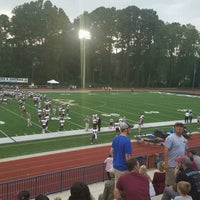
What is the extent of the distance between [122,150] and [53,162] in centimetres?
1059

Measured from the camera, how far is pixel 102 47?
82.7 m

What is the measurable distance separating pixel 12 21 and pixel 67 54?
13507 mm

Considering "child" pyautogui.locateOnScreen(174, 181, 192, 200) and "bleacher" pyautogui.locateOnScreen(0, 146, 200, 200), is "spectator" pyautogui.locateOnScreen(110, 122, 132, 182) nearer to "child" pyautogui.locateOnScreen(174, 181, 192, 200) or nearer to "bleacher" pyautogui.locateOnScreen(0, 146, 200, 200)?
"child" pyautogui.locateOnScreen(174, 181, 192, 200)

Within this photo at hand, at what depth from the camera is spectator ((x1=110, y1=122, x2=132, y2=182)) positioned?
262 inches

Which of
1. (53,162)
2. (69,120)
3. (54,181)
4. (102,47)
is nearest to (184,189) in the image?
(54,181)

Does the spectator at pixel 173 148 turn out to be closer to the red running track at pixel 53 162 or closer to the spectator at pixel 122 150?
the spectator at pixel 122 150

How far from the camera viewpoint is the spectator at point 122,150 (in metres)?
6.64

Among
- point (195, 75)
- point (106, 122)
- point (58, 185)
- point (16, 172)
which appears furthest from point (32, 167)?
point (195, 75)

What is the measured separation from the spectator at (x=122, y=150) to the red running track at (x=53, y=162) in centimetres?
834

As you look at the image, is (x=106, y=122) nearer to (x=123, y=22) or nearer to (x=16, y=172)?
(x=16, y=172)

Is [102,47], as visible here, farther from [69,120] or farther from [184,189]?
[184,189]

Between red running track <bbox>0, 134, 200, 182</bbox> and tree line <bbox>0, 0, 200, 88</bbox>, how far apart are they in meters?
53.6

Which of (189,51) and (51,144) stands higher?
(189,51)

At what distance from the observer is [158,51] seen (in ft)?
267
